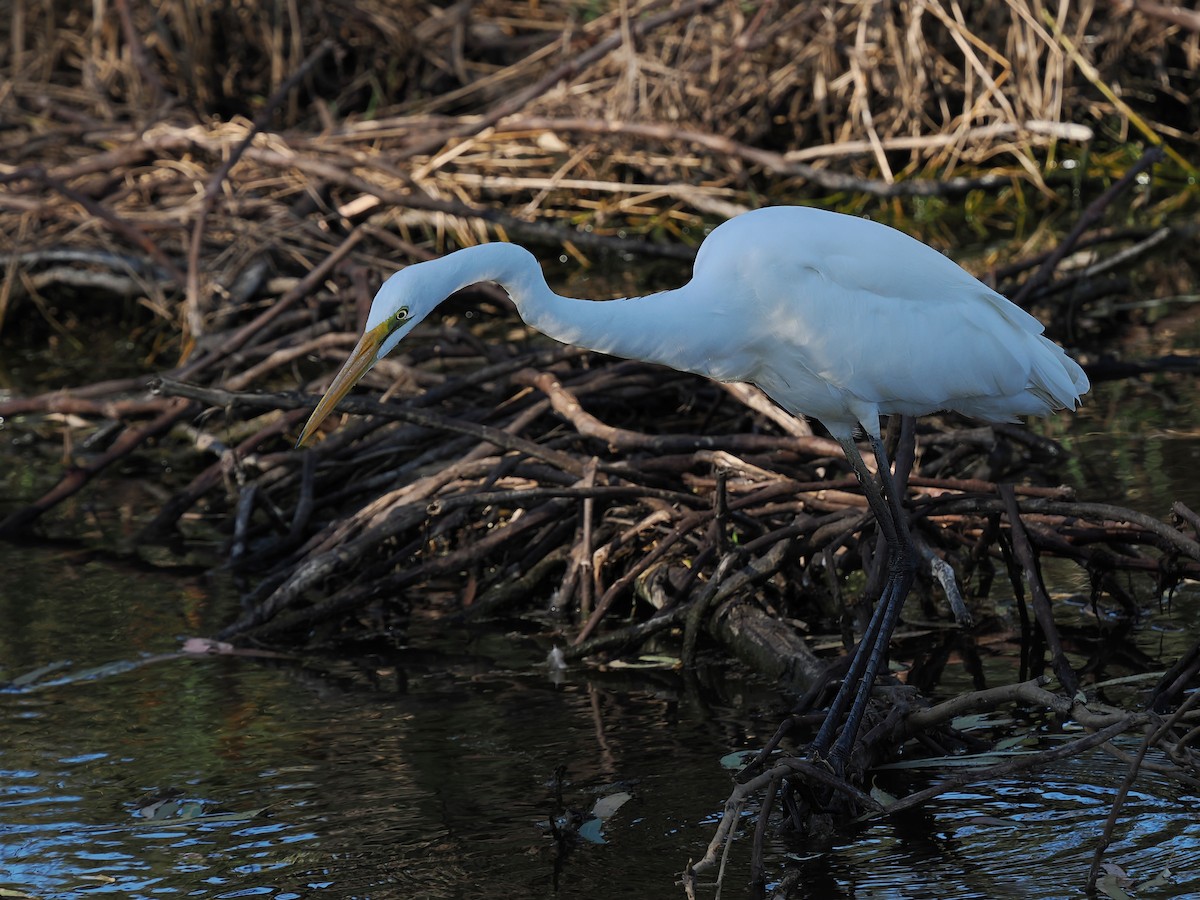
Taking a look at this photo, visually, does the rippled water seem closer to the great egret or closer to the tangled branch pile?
the tangled branch pile

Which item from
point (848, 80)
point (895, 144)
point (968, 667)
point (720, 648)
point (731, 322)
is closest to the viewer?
point (731, 322)

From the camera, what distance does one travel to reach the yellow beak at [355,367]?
3.14 metres

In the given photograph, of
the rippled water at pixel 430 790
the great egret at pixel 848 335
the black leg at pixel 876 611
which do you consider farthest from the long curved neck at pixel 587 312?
the rippled water at pixel 430 790

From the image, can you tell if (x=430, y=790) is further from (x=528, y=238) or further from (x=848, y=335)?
(x=528, y=238)

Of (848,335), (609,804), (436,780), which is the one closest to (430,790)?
(436,780)

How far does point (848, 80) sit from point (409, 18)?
2.85 m

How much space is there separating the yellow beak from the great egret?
34 cm

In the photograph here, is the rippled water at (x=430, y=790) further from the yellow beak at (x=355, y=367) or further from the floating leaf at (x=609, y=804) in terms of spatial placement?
the yellow beak at (x=355, y=367)

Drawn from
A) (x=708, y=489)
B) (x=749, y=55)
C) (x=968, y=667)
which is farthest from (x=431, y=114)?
(x=968, y=667)

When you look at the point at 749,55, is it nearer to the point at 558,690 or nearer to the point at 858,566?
the point at 858,566

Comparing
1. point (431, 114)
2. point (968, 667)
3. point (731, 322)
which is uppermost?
point (431, 114)

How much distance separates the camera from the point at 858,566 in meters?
4.62

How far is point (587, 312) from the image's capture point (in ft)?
11.0

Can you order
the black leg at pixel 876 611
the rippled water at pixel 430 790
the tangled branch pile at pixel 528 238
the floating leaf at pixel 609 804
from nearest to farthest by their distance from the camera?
the rippled water at pixel 430 790, the floating leaf at pixel 609 804, the black leg at pixel 876 611, the tangled branch pile at pixel 528 238
